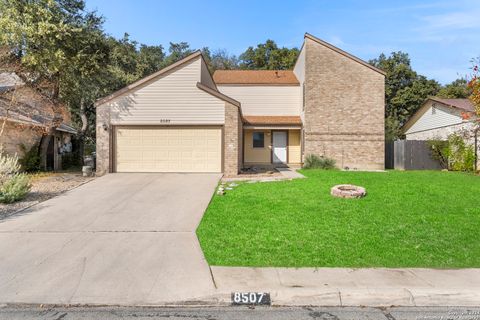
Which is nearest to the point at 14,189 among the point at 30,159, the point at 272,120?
the point at 30,159

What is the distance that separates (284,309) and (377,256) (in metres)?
2.27

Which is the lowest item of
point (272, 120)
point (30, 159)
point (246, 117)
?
point (30, 159)

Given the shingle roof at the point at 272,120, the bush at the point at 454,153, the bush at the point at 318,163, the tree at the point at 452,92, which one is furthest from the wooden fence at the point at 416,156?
the tree at the point at 452,92

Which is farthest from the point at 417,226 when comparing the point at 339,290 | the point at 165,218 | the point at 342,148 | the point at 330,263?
the point at 342,148

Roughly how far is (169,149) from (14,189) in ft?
22.4

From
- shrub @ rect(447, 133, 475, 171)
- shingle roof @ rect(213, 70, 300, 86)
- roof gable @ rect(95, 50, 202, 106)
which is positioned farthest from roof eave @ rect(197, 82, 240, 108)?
shrub @ rect(447, 133, 475, 171)

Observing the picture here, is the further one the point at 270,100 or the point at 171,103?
the point at 270,100

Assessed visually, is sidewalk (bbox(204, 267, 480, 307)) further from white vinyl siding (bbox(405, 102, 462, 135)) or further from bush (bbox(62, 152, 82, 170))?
bush (bbox(62, 152, 82, 170))

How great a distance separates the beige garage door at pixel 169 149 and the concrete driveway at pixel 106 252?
4899mm

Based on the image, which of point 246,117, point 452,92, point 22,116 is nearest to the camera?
point 22,116

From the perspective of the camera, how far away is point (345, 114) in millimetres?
19047

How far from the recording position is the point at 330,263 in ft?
16.8

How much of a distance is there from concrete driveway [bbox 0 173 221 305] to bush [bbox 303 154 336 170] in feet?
31.8

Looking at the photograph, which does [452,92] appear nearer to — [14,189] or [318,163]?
[318,163]
